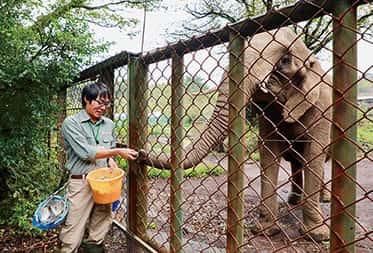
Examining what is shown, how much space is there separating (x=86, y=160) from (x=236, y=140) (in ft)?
4.58

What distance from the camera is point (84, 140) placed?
8.45 feet

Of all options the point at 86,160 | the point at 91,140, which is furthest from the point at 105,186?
the point at 91,140

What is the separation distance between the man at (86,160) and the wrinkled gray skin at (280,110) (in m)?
0.48

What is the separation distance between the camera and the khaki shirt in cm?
252

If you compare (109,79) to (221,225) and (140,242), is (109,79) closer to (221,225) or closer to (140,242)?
(140,242)

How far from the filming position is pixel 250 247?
320cm

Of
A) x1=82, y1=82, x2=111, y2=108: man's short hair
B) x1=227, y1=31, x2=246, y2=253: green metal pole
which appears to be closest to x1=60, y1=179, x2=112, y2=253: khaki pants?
x1=82, y1=82, x2=111, y2=108: man's short hair

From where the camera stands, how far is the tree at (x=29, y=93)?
142 inches

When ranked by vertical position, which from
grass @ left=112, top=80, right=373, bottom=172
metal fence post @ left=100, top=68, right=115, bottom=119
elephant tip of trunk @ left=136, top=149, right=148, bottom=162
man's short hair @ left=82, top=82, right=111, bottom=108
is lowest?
elephant tip of trunk @ left=136, top=149, right=148, bottom=162

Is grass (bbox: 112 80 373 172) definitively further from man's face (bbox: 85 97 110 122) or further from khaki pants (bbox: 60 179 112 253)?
khaki pants (bbox: 60 179 112 253)

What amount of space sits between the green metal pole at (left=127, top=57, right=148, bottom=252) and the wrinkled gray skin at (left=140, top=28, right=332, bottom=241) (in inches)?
8.3

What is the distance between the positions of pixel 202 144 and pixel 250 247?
1488 mm

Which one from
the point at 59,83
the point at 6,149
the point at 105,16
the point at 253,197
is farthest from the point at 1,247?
the point at 105,16

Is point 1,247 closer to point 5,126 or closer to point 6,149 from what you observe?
point 6,149
